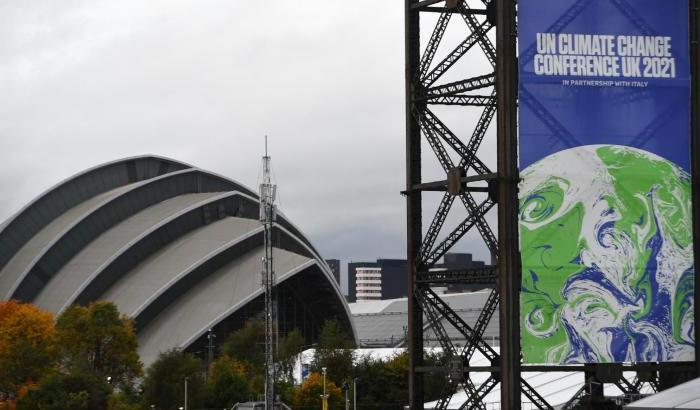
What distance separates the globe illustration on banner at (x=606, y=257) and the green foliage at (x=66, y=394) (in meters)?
48.8

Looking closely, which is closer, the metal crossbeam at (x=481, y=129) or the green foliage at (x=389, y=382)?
the metal crossbeam at (x=481, y=129)

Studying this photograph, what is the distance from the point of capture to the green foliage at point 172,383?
10125 centimetres

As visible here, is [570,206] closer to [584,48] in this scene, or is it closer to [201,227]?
[584,48]

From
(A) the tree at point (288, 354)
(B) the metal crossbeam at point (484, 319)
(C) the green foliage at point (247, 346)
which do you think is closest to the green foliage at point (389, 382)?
(A) the tree at point (288, 354)

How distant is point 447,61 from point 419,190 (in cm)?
437

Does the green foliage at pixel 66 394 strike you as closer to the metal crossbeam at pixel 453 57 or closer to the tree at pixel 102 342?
Answer: the tree at pixel 102 342

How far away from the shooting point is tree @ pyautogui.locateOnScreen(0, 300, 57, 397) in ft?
347

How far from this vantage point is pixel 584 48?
52031 millimetres

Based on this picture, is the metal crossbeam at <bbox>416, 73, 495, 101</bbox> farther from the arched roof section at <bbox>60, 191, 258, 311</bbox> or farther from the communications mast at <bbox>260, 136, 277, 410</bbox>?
the arched roof section at <bbox>60, 191, 258, 311</bbox>

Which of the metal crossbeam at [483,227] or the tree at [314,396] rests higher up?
the metal crossbeam at [483,227]

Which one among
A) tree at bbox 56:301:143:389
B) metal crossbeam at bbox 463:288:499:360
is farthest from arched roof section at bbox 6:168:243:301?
metal crossbeam at bbox 463:288:499:360

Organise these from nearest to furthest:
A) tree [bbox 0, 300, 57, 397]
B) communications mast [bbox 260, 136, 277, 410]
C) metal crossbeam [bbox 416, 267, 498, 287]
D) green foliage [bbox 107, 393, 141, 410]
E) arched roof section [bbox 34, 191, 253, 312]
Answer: metal crossbeam [bbox 416, 267, 498, 287] < communications mast [bbox 260, 136, 277, 410] < green foliage [bbox 107, 393, 141, 410] < tree [bbox 0, 300, 57, 397] < arched roof section [bbox 34, 191, 253, 312]

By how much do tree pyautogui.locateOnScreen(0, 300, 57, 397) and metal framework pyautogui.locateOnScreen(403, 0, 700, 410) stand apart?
59.9 metres

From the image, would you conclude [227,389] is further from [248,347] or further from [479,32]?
[479,32]
